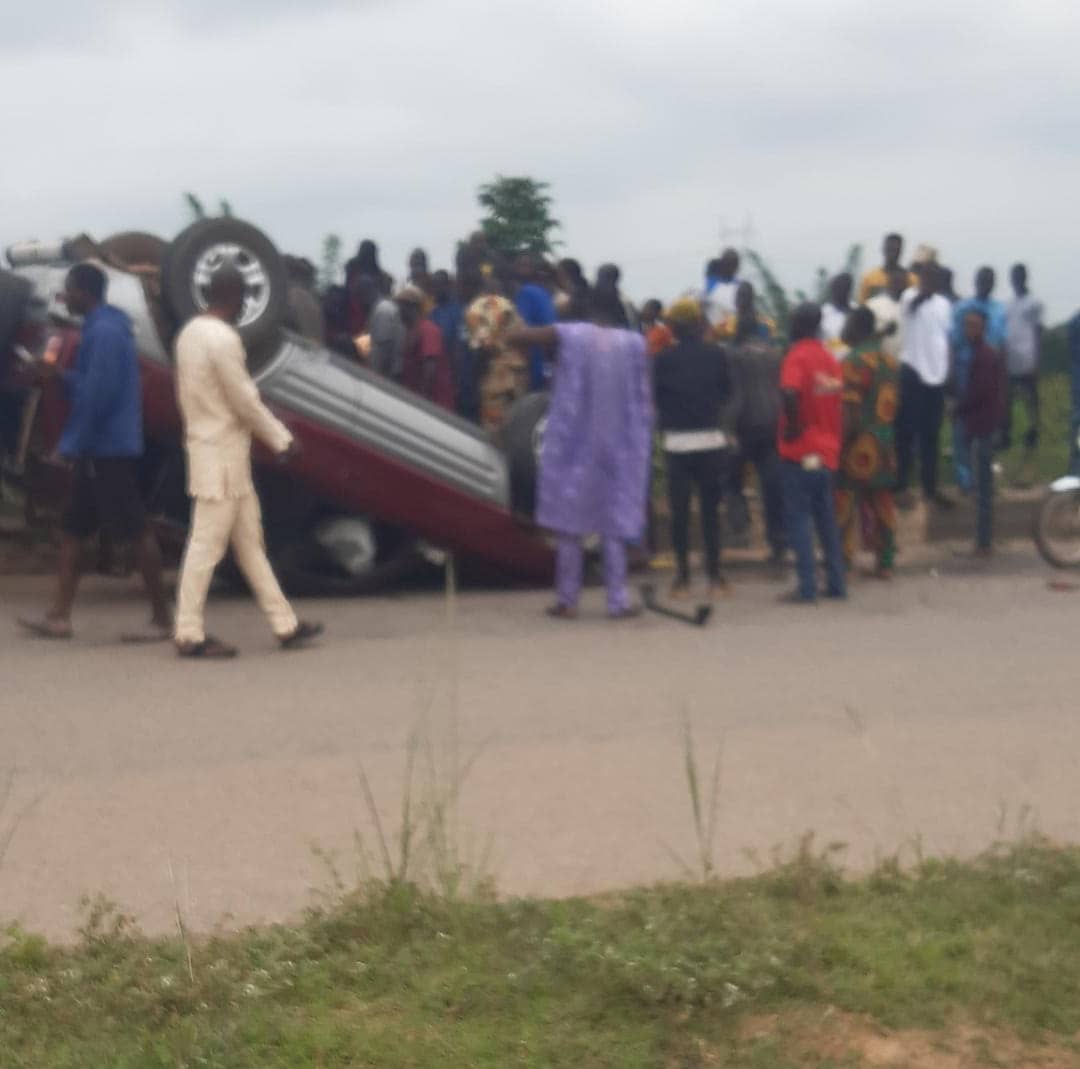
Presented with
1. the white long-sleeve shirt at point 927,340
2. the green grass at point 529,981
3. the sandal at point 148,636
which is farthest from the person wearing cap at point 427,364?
the green grass at point 529,981

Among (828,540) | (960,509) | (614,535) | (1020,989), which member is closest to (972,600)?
(828,540)

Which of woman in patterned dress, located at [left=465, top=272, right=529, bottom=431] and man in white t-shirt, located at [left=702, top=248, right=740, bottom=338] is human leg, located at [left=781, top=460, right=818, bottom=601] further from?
man in white t-shirt, located at [left=702, top=248, right=740, bottom=338]

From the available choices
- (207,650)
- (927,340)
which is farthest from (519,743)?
(927,340)

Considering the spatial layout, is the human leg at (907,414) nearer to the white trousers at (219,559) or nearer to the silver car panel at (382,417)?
the silver car panel at (382,417)

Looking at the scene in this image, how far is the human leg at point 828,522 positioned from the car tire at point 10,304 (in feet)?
14.3

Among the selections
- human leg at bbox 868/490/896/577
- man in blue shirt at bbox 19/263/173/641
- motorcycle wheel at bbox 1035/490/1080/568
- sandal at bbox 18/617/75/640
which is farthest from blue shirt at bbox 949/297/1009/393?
sandal at bbox 18/617/75/640

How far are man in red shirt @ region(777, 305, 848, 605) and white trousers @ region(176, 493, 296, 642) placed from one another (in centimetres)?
337

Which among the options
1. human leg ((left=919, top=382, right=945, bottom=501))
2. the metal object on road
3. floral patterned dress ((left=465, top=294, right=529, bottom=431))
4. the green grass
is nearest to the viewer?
the green grass

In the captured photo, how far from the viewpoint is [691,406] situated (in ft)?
38.2

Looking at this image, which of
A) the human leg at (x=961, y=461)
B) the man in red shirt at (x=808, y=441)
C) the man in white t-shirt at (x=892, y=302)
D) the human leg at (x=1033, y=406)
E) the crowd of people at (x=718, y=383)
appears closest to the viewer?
the crowd of people at (x=718, y=383)

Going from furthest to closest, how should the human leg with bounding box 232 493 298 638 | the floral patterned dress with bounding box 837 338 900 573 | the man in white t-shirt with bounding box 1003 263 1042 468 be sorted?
the man in white t-shirt with bounding box 1003 263 1042 468 → the floral patterned dress with bounding box 837 338 900 573 → the human leg with bounding box 232 493 298 638

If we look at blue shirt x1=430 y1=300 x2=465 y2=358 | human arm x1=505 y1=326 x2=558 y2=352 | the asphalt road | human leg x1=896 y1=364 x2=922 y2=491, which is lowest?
the asphalt road

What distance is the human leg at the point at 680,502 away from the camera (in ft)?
38.7

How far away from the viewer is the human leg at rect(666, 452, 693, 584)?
11.8 meters
